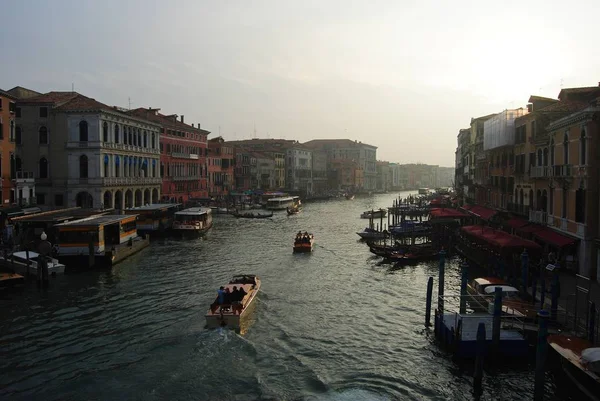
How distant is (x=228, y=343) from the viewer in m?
15.9

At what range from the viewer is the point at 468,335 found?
50.5 feet

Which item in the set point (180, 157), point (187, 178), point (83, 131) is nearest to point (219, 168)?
point (187, 178)

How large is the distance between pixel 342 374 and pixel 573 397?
5820mm

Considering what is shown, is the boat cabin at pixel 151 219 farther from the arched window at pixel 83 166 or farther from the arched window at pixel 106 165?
the arched window at pixel 83 166

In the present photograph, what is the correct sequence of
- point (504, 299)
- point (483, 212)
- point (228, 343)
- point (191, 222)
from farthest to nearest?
point (191, 222), point (483, 212), point (504, 299), point (228, 343)

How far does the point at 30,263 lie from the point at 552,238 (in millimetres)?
24372

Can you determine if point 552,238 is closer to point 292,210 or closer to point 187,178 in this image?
point 292,210

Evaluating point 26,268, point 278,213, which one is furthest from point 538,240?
point 278,213

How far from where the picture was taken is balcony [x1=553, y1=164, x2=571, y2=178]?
76.3 ft

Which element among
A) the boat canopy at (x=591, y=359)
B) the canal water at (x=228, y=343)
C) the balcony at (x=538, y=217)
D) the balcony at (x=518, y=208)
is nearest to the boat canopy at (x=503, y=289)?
the canal water at (x=228, y=343)

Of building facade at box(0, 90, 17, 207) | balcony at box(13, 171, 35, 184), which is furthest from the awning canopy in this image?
balcony at box(13, 171, 35, 184)

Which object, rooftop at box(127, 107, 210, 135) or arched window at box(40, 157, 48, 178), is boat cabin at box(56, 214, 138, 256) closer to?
arched window at box(40, 157, 48, 178)

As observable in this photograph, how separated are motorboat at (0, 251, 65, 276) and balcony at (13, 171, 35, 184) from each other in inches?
474

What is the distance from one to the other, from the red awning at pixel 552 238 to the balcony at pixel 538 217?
0.50 m
